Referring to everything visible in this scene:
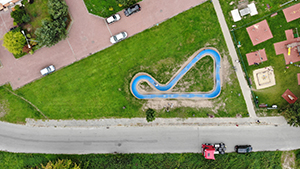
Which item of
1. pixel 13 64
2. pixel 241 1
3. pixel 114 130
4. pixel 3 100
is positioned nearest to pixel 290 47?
pixel 241 1

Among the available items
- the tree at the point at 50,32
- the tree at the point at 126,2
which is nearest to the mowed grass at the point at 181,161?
the tree at the point at 50,32

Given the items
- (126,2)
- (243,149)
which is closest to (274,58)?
(243,149)

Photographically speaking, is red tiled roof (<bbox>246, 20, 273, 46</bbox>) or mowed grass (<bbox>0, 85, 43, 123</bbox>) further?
mowed grass (<bbox>0, 85, 43, 123</bbox>)

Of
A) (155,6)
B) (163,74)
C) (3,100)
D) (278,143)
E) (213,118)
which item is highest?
(155,6)

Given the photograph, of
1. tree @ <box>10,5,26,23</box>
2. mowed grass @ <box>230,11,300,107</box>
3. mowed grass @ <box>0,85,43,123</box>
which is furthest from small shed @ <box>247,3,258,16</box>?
mowed grass @ <box>0,85,43,123</box>

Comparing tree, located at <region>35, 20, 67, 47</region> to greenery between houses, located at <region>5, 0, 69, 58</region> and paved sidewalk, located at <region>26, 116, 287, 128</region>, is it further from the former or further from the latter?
paved sidewalk, located at <region>26, 116, 287, 128</region>

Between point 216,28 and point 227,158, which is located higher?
point 216,28

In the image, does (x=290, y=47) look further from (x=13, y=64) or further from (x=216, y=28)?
(x=13, y=64)

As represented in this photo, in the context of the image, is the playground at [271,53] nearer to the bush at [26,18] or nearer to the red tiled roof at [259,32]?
the red tiled roof at [259,32]
